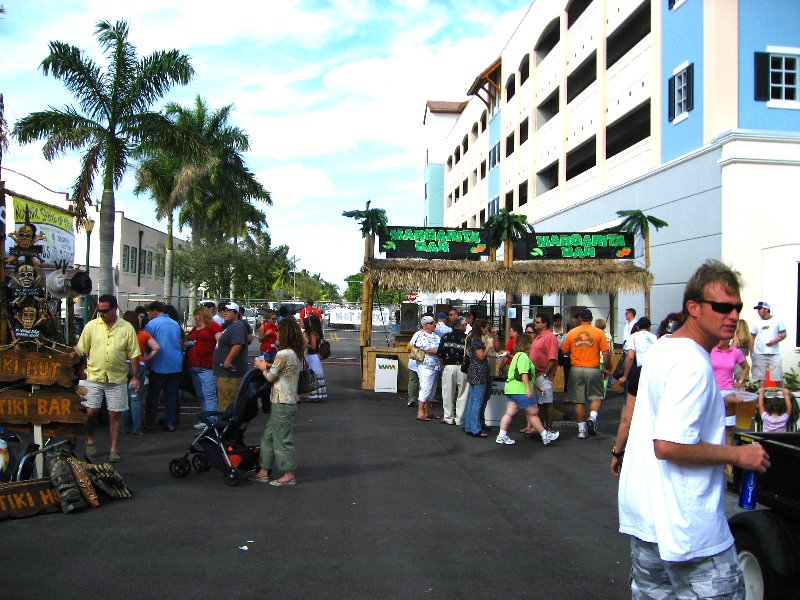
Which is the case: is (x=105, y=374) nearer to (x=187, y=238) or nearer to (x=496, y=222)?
(x=496, y=222)

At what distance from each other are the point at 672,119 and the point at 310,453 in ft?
48.5

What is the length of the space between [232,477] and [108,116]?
15221mm

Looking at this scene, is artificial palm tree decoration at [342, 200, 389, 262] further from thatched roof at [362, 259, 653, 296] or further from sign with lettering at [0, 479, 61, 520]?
sign with lettering at [0, 479, 61, 520]

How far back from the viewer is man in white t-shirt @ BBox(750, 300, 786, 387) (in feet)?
38.9

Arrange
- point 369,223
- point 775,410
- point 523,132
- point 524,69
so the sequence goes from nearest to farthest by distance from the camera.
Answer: point 775,410
point 369,223
point 524,69
point 523,132

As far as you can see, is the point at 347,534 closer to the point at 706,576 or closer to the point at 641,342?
the point at 706,576

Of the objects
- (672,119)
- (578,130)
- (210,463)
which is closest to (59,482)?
(210,463)

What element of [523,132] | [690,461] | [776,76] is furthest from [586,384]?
[523,132]

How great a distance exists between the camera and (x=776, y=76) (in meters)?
17.5

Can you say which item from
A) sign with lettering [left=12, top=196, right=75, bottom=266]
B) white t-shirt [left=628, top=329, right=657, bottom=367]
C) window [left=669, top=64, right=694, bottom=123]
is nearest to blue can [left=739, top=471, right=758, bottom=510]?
white t-shirt [left=628, top=329, right=657, bottom=367]

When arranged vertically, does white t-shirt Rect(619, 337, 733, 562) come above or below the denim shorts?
above

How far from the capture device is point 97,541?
5.77m

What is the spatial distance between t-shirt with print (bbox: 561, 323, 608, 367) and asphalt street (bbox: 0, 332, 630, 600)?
223cm

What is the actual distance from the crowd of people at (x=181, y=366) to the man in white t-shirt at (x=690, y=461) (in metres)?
5.27
